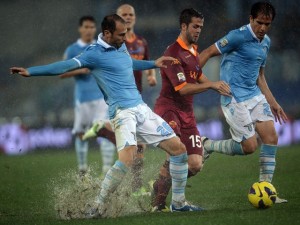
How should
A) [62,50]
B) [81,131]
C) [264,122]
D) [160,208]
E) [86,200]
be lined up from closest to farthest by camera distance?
[86,200]
[160,208]
[264,122]
[81,131]
[62,50]

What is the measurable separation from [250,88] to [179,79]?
118 centimetres

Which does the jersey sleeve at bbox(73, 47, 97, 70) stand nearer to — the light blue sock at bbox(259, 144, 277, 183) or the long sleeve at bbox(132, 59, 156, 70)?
the long sleeve at bbox(132, 59, 156, 70)

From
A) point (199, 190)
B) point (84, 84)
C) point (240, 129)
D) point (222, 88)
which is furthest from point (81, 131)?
point (222, 88)

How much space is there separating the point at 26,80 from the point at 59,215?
37.8ft

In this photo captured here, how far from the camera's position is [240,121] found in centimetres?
1123

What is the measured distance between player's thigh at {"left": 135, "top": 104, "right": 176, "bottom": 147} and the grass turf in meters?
0.81

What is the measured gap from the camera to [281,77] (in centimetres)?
2106

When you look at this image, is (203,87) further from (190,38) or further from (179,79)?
(190,38)

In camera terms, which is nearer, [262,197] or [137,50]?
[262,197]

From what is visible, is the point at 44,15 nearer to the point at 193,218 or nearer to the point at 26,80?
the point at 26,80

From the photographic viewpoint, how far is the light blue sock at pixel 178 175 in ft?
33.1

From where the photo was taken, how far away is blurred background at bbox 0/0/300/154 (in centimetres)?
2002

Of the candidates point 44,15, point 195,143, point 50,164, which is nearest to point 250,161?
point 50,164

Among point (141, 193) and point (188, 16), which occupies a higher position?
point (188, 16)
